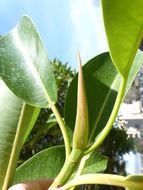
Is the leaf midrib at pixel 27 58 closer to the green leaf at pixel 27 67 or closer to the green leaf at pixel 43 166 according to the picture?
the green leaf at pixel 27 67

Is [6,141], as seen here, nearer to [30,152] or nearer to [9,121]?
[9,121]

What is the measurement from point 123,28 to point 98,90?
218mm

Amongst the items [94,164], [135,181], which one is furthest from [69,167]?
[94,164]

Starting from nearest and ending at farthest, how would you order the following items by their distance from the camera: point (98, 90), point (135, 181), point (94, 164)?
point (135, 181) < point (98, 90) < point (94, 164)

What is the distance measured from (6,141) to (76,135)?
0.23m

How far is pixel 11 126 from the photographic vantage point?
62 cm

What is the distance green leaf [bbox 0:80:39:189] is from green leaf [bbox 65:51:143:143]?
Answer: 9cm

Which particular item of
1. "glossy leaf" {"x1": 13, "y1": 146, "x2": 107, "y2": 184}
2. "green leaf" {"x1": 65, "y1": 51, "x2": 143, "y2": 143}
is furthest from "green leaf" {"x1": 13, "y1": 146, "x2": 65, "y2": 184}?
"green leaf" {"x1": 65, "y1": 51, "x2": 143, "y2": 143}

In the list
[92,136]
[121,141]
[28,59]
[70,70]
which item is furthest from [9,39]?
[121,141]

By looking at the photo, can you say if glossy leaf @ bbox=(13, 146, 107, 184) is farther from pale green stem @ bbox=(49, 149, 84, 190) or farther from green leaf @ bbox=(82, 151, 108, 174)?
pale green stem @ bbox=(49, 149, 84, 190)

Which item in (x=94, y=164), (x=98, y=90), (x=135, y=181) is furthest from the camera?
(x=94, y=164)

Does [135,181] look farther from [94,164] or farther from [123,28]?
[94,164]

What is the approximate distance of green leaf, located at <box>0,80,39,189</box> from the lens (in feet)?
1.92

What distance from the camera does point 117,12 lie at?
15.4 inches
